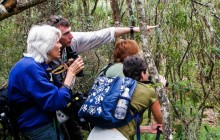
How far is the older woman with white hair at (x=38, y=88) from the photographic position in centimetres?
272

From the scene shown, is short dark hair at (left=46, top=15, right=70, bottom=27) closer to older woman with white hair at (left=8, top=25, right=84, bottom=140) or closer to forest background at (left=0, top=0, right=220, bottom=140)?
older woman with white hair at (left=8, top=25, right=84, bottom=140)

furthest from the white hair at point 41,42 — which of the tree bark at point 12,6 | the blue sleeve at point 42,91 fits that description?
the tree bark at point 12,6

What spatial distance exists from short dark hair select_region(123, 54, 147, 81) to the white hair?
0.66 metres

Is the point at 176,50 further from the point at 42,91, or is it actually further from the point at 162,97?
the point at 42,91

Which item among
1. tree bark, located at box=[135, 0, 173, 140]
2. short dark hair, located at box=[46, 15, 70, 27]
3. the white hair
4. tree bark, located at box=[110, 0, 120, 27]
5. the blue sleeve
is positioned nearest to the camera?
the blue sleeve

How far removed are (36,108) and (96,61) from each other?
3754 mm

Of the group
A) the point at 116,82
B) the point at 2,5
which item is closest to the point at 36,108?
the point at 116,82

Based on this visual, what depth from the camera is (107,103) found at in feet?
9.24

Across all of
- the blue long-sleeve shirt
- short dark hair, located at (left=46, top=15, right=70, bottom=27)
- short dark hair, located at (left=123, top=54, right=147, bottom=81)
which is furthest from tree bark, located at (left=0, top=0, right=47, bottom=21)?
short dark hair, located at (left=123, top=54, right=147, bottom=81)

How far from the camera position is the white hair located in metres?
2.84

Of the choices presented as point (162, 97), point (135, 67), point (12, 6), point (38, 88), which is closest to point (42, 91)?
point (38, 88)

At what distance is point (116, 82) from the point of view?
2.90 m

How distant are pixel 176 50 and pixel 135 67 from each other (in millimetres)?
1864

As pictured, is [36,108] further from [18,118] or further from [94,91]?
[94,91]
